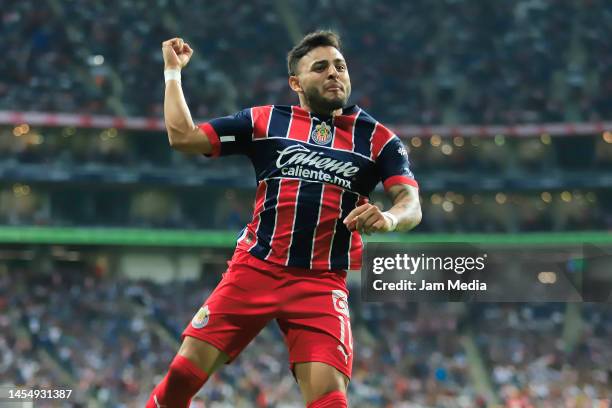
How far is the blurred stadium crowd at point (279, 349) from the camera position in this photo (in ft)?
81.4

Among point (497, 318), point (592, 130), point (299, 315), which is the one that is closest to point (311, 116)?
point (299, 315)

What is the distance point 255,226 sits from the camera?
18.0 ft

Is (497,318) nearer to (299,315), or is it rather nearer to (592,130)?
(592,130)

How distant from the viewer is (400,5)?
3912 centimetres

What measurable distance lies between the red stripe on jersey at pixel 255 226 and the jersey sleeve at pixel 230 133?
226mm

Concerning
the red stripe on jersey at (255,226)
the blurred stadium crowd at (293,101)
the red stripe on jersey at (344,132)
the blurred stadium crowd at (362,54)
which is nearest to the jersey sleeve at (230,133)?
the red stripe on jersey at (255,226)

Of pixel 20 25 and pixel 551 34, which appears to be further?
pixel 551 34

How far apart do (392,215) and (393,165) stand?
56 cm

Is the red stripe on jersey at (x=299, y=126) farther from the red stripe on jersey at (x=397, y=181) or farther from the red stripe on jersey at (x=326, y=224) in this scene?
the red stripe on jersey at (x=397, y=181)

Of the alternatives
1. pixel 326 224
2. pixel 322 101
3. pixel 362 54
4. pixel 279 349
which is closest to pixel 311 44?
pixel 322 101

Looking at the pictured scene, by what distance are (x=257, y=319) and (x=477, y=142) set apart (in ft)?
108

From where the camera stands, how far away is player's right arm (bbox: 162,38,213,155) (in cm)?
516

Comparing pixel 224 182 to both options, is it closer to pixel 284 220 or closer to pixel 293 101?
pixel 293 101

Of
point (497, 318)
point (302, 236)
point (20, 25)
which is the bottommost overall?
point (302, 236)
